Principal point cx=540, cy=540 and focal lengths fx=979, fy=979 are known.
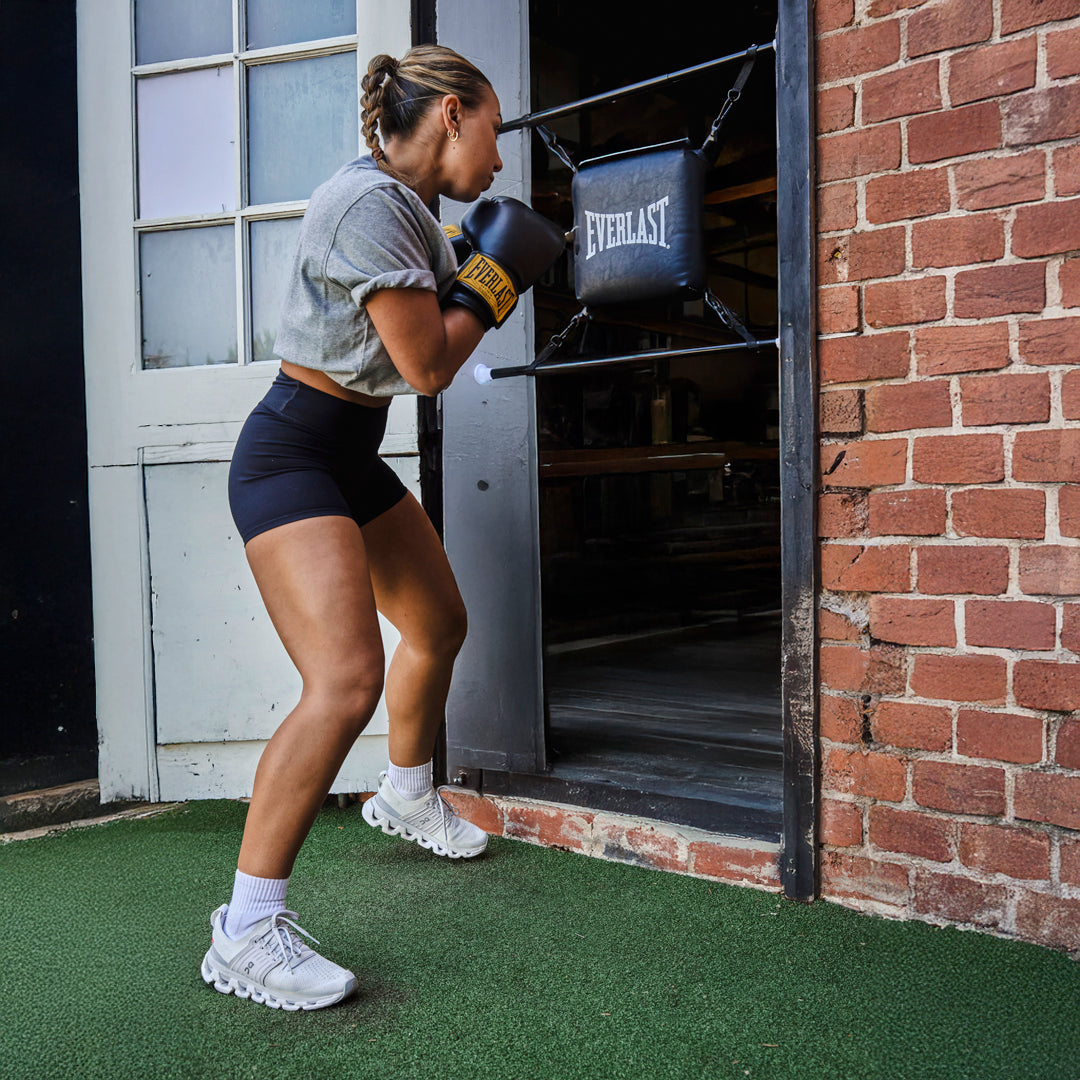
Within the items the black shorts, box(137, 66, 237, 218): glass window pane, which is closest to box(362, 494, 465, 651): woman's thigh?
the black shorts

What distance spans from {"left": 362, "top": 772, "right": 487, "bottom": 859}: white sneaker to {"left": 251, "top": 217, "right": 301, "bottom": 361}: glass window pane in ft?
4.35

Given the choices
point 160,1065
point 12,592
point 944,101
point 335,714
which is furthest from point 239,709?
point 944,101

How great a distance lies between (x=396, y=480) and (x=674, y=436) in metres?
4.61

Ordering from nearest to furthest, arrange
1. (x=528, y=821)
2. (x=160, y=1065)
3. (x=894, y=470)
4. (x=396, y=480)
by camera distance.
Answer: (x=160, y=1065) → (x=894, y=470) → (x=396, y=480) → (x=528, y=821)

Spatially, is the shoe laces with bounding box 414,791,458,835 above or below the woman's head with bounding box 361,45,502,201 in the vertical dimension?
below

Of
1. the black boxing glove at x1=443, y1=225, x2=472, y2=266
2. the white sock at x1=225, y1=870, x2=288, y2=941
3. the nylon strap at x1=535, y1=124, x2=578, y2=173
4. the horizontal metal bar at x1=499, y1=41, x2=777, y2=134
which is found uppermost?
Result: the horizontal metal bar at x1=499, y1=41, x2=777, y2=134

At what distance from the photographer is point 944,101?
182 cm

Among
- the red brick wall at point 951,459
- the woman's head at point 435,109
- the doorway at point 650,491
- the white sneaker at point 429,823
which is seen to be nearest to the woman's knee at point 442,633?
the doorway at point 650,491

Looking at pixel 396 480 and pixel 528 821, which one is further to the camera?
pixel 528 821

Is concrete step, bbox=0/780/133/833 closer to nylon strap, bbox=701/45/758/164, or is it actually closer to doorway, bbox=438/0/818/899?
doorway, bbox=438/0/818/899

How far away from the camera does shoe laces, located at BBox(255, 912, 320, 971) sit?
5.61 ft

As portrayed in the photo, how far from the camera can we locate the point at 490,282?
6.28 feet

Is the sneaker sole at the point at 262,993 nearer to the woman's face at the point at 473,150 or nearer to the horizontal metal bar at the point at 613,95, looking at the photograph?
the woman's face at the point at 473,150

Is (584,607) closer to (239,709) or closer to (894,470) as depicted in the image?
(239,709)
